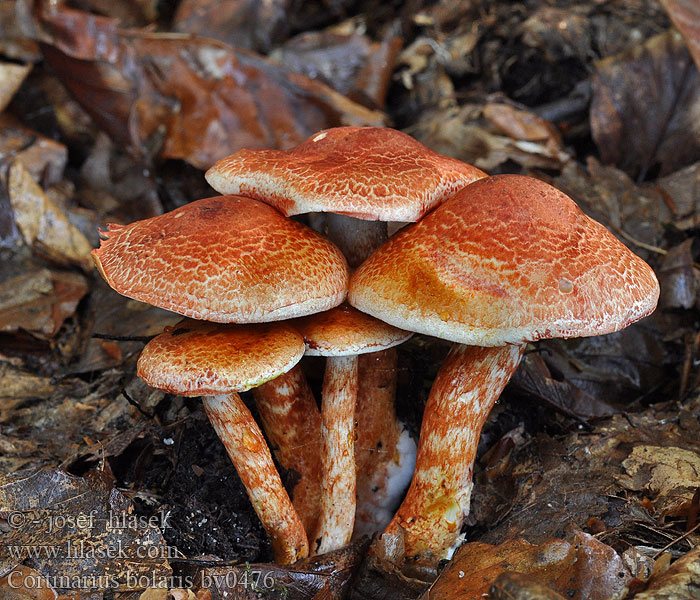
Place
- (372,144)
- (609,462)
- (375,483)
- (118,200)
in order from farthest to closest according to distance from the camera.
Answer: (118,200)
(375,483)
(609,462)
(372,144)

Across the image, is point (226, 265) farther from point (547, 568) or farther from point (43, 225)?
point (43, 225)

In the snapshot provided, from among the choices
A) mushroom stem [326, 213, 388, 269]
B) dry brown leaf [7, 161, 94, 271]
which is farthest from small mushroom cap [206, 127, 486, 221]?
dry brown leaf [7, 161, 94, 271]

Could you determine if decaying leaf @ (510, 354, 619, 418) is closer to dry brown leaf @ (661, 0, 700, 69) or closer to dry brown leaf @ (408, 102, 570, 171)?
dry brown leaf @ (408, 102, 570, 171)

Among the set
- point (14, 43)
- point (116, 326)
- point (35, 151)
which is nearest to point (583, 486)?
point (116, 326)

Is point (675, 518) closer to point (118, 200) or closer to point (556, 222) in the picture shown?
point (556, 222)

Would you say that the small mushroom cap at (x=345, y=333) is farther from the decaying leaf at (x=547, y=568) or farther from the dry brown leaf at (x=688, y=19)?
the dry brown leaf at (x=688, y=19)

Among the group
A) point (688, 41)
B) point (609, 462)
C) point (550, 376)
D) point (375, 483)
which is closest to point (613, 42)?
point (688, 41)

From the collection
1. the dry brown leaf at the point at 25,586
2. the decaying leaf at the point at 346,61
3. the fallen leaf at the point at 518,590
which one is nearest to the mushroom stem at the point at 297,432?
the dry brown leaf at the point at 25,586
